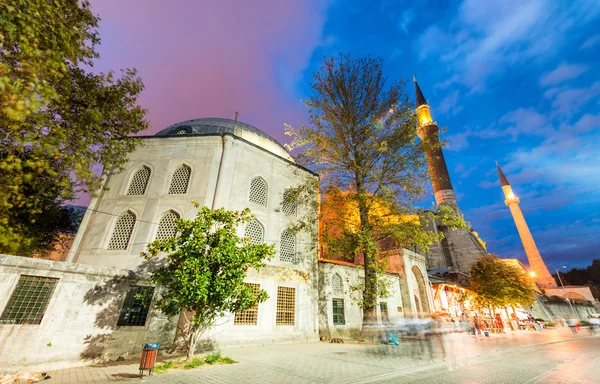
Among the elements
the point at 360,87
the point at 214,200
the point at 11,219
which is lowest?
the point at 11,219

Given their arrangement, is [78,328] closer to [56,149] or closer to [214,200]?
[56,149]

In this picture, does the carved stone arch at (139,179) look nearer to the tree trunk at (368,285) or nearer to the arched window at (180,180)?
the arched window at (180,180)

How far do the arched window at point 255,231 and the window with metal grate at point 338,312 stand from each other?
6.46 m

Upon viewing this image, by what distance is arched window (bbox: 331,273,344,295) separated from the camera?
643 inches

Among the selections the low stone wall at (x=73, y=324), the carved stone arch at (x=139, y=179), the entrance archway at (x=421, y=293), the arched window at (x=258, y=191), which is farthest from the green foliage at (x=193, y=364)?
the entrance archway at (x=421, y=293)

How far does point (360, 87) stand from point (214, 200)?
10.7 m

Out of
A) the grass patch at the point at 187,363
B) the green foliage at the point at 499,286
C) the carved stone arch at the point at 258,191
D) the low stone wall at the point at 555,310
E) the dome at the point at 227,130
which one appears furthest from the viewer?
the low stone wall at the point at 555,310

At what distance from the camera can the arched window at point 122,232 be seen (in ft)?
41.2

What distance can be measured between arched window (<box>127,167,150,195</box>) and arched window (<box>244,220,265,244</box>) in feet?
20.8

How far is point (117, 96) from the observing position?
966 centimetres

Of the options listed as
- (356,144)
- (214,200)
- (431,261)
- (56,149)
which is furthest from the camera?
(431,261)

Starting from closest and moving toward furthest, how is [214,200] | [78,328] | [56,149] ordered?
[56,149] < [78,328] < [214,200]

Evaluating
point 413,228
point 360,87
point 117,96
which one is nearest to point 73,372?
point 117,96

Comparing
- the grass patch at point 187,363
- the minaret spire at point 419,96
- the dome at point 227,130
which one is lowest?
the grass patch at point 187,363
